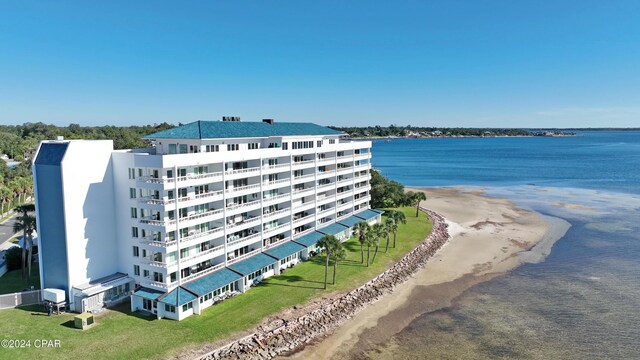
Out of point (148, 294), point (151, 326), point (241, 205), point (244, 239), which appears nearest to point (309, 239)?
point (244, 239)

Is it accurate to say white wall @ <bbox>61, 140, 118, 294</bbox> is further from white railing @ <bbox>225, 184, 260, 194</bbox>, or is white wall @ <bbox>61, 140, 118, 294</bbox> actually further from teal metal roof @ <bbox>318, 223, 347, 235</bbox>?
teal metal roof @ <bbox>318, 223, 347, 235</bbox>

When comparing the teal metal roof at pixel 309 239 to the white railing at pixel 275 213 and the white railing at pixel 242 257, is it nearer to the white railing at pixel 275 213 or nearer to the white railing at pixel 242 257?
the white railing at pixel 275 213

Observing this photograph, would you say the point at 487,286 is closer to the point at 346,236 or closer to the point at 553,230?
the point at 346,236

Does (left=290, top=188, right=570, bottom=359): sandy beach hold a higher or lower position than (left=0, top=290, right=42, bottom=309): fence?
lower

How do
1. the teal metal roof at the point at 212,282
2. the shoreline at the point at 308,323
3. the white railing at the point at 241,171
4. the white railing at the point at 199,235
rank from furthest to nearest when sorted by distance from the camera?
the white railing at the point at 241,171, the white railing at the point at 199,235, the teal metal roof at the point at 212,282, the shoreline at the point at 308,323

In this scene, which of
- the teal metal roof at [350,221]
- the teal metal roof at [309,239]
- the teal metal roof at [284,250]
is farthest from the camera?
the teal metal roof at [350,221]

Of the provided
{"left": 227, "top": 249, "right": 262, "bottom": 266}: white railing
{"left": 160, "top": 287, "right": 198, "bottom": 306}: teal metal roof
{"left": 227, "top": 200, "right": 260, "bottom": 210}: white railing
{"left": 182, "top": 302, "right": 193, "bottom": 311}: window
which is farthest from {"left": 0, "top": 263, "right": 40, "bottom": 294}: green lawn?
{"left": 227, "top": 200, "right": 260, "bottom": 210}: white railing

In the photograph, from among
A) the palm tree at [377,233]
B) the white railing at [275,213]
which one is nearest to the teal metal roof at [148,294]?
the white railing at [275,213]
